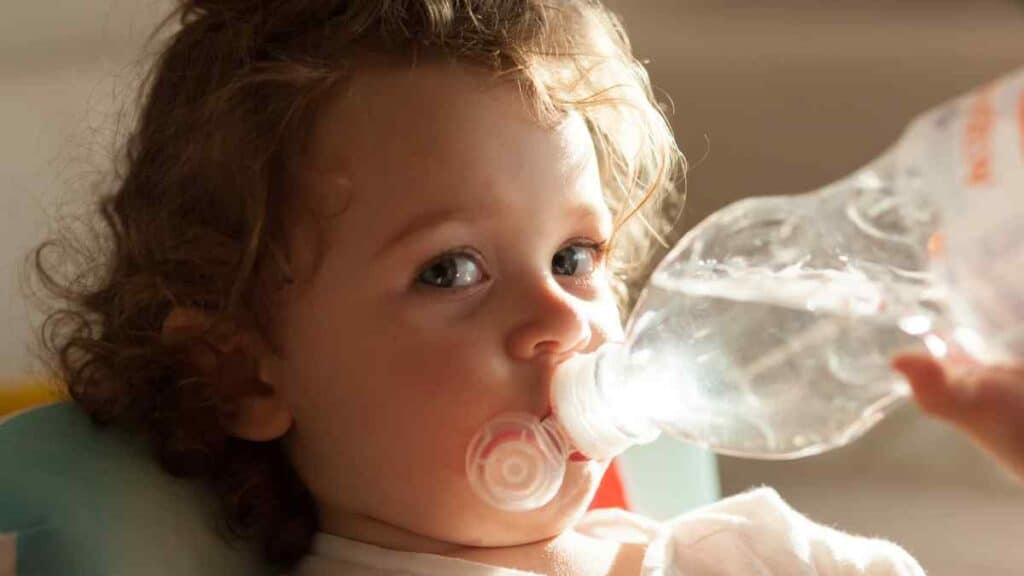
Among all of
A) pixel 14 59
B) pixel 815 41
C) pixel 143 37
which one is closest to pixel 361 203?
pixel 143 37

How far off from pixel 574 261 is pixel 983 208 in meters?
0.37

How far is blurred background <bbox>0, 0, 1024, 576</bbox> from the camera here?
1371 millimetres

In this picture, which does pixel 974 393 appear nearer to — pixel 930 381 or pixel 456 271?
pixel 930 381

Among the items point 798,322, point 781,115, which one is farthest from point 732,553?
point 781,115

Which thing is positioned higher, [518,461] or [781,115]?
[518,461]

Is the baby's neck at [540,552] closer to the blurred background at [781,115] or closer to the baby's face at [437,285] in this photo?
the baby's face at [437,285]

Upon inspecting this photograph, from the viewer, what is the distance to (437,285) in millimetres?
872

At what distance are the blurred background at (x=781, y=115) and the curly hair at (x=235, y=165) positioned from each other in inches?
9.3

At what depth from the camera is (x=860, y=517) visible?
139 centimetres

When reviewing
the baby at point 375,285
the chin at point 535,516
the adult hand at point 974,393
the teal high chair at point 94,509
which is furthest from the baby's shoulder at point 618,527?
the adult hand at point 974,393

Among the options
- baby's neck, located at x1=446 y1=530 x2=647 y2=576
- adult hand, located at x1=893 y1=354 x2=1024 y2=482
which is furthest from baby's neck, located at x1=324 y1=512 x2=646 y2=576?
adult hand, located at x1=893 y1=354 x2=1024 y2=482

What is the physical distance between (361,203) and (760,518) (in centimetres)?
34

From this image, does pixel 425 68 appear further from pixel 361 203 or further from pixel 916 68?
pixel 916 68

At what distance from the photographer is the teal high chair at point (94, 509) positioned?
2.78 feet
